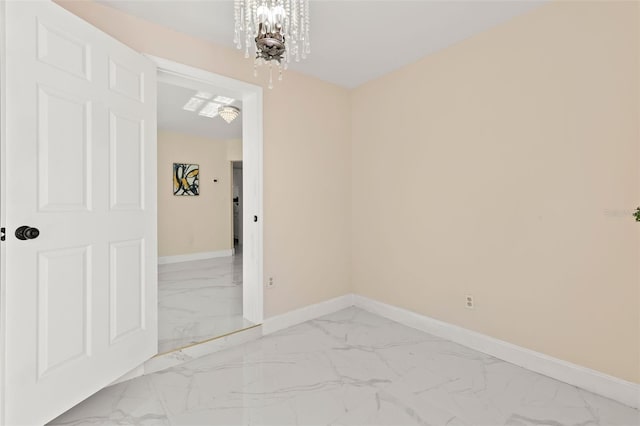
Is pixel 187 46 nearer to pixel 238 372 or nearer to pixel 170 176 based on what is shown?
pixel 238 372

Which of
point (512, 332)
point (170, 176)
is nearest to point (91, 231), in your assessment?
point (512, 332)

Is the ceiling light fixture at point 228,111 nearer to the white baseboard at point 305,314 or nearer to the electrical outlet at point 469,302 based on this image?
the white baseboard at point 305,314

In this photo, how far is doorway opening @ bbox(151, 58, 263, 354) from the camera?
106 inches

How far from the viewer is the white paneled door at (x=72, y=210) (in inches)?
56.4

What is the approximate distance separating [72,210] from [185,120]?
12.7ft

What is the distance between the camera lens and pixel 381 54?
273 centimetres

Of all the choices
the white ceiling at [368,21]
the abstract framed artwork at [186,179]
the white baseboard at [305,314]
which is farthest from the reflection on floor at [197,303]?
the white ceiling at [368,21]

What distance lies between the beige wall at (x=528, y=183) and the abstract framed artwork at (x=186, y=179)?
14.5 feet

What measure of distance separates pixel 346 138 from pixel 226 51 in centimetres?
156

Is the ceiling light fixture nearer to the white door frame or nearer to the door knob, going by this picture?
the white door frame

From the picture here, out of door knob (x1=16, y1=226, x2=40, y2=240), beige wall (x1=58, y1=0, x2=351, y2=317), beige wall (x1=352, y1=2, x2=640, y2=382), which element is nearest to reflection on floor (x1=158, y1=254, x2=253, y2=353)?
beige wall (x1=58, y1=0, x2=351, y2=317)

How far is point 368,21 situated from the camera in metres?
2.24

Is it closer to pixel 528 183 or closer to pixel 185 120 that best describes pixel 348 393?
pixel 528 183

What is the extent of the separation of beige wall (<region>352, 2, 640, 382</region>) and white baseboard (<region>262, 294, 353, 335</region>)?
559 mm
